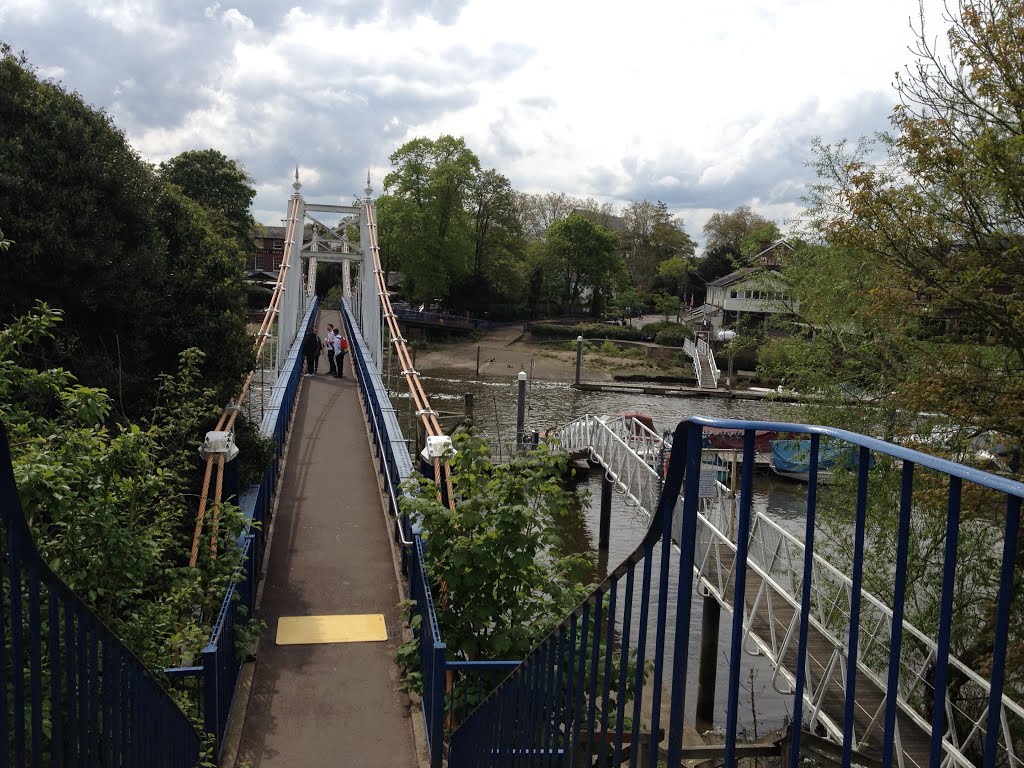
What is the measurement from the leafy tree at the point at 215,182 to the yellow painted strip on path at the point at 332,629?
39131 millimetres

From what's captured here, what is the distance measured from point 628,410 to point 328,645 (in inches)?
1249

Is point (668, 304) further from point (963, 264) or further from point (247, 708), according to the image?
point (247, 708)

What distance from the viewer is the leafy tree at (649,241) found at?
7525 cm

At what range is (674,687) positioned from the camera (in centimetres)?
203

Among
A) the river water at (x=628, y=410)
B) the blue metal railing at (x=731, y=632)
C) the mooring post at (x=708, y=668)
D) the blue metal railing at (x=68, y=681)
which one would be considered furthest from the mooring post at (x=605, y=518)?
the blue metal railing at (x=68, y=681)

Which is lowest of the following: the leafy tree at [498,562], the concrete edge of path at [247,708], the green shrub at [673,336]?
the concrete edge of path at [247,708]

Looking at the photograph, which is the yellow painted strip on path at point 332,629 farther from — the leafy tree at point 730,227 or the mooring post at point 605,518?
the leafy tree at point 730,227

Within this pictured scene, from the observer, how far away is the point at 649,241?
76.2 m

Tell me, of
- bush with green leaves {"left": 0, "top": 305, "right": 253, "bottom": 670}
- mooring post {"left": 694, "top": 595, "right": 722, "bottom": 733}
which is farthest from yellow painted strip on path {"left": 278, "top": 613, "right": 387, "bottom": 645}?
mooring post {"left": 694, "top": 595, "right": 722, "bottom": 733}

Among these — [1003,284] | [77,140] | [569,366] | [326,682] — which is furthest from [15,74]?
[569,366]

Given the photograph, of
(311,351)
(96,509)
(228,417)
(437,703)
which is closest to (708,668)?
(228,417)

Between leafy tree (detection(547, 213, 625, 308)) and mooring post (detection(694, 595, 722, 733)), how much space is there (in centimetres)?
5111

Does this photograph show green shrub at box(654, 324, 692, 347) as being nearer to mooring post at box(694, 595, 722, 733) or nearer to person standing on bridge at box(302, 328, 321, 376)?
person standing on bridge at box(302, 328, 321, 376)

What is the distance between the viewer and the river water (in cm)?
1341
